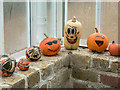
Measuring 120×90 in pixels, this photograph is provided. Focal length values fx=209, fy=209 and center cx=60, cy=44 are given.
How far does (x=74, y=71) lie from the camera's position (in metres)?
2.13

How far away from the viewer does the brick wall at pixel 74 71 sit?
1641 mm

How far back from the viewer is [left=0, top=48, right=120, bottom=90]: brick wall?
164 cm

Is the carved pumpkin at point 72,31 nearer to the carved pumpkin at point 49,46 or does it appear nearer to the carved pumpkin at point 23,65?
the carved pumpkin at point 49,46

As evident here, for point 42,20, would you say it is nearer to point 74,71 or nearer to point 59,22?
point 59,22

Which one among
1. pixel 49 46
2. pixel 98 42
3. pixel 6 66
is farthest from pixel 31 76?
pixel 98 42

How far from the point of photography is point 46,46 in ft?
6.28

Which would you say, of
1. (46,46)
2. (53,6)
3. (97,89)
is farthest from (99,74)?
(53,6)

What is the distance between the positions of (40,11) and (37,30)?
200 millimetres

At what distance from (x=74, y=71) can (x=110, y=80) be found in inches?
15.3

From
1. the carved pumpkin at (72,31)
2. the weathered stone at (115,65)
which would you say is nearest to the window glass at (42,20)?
the carved pumpkin at (72,31)

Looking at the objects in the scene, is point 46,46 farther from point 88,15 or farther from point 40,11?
point 88,15

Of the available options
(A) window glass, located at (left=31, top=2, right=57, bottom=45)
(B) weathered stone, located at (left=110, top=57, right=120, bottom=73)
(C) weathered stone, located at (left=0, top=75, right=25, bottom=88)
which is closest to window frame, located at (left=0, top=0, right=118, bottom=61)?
(A) window glass, located at (left=31, top=2, right=57, bottom=45)

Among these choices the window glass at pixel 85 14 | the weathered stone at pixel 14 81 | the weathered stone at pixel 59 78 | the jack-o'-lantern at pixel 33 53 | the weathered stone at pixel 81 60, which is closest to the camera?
the weathered stone at pixel 14 81

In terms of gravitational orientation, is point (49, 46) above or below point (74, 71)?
above
